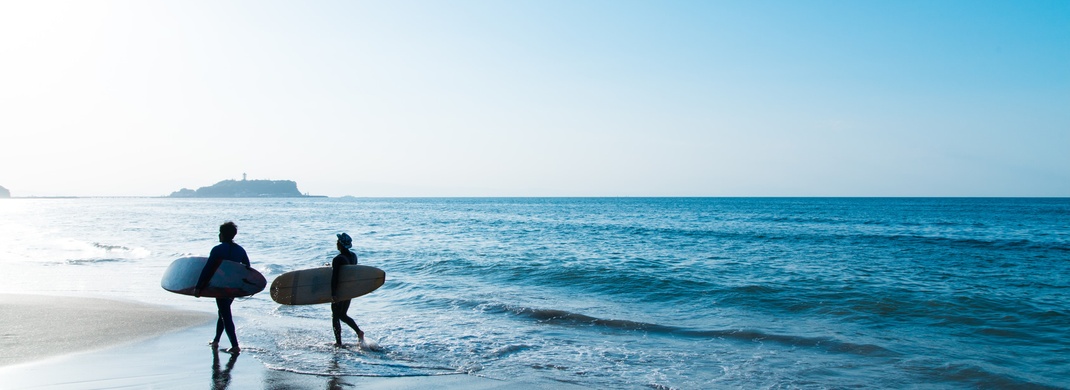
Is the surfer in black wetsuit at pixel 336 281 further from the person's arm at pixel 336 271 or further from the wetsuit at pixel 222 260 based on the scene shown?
the wetsuit at pixel 222 260

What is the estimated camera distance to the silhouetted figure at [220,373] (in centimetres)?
683

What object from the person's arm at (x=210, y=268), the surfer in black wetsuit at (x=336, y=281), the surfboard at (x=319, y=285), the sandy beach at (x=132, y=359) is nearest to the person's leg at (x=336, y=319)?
the surfer in black wetsuit at (x=336, y=281)

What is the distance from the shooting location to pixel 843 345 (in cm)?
977

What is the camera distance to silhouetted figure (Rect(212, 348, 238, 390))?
22.4 ft

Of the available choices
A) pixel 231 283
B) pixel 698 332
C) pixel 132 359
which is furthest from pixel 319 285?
pixel 698 332

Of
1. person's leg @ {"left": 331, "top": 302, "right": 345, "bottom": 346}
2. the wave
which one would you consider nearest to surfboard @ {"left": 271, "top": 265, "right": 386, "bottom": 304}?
person's leg @ {"left": 331, "top": 302, "right": 345, "bottom": 346}

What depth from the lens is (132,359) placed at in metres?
8.02

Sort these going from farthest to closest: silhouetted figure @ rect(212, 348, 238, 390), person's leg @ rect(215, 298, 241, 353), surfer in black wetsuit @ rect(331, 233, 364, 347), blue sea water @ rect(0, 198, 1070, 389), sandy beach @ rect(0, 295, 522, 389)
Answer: surfer in black wetsuit @ rect(331, 233, 364, 347) → blue sea water @ rect(0, 198, 1070, 389) → person's leg @ rect(215, 298, 241, 353) → sandy beach @ rect(0, 295, 522, 389) → silhouetted figure @ rect(212, 348, 238, 390)

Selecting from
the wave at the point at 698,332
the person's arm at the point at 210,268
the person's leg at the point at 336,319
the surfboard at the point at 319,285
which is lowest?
the wave at the point at 698,332

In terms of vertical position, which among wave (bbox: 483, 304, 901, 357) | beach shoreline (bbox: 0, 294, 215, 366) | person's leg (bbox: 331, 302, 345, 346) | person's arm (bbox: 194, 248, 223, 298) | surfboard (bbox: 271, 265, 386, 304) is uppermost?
person's arm (bbox: 194, 248, 223, 298)

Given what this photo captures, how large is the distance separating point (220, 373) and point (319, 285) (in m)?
2.03

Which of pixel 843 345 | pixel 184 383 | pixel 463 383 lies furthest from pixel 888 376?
pixel 184 383

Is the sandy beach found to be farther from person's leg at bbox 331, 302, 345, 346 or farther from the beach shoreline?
person's leg at bbox 331, 302, 345, 346

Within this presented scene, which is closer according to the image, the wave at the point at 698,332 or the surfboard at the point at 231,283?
the surfboard at the point at 231,283
